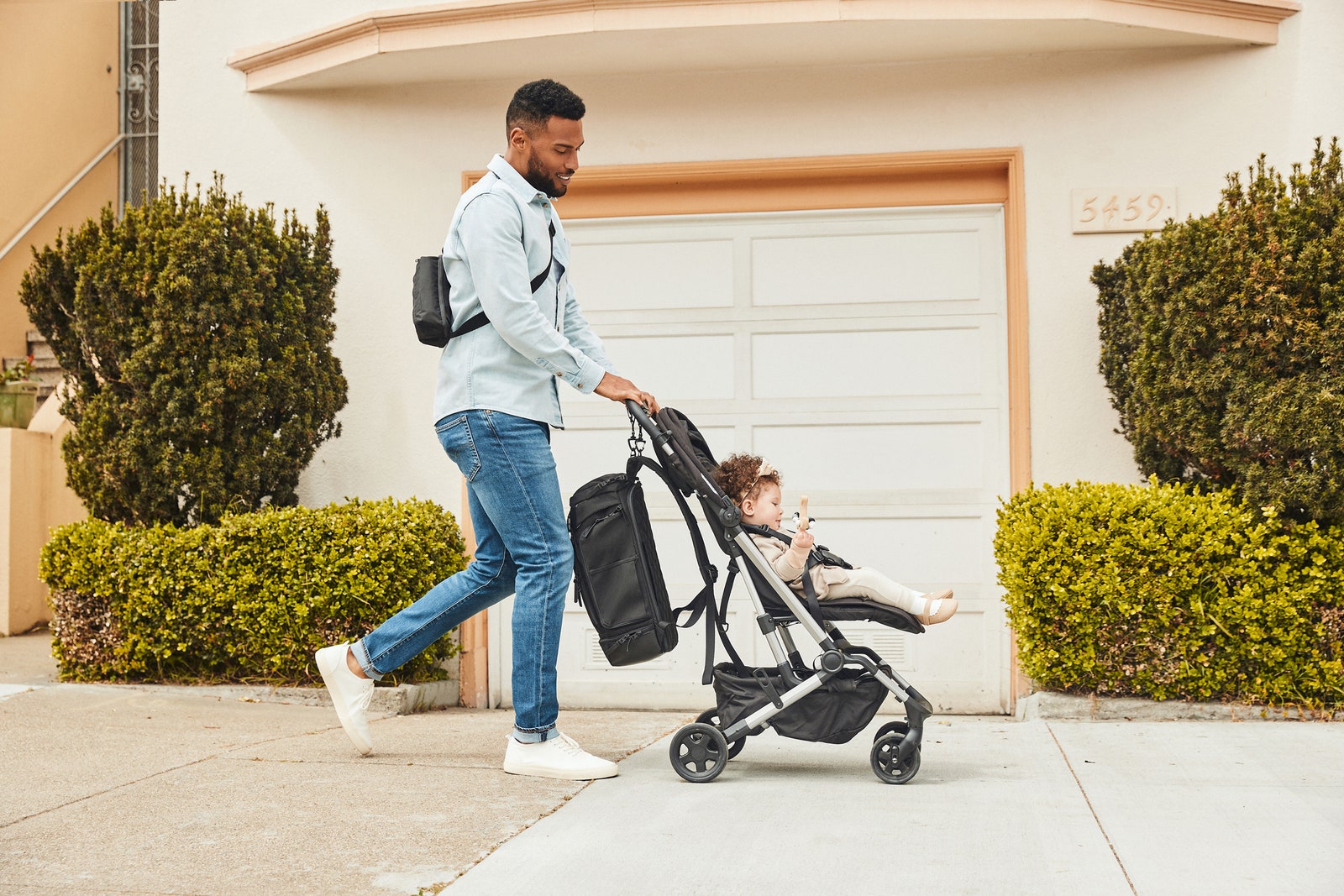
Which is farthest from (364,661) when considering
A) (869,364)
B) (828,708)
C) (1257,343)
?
(1257,343)

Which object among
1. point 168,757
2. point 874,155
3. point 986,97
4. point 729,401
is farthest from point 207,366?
point 986,97

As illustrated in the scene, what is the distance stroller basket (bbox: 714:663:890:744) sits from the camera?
12.1 feet

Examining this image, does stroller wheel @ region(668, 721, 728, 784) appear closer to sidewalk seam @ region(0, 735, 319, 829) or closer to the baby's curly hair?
the baby's curly hair

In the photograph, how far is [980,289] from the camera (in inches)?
237

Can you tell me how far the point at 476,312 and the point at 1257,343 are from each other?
2908 millimetres

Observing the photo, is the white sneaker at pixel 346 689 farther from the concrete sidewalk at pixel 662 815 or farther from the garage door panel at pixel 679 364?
the garage door panel at pixel 679 364

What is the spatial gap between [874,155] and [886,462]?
150 cm

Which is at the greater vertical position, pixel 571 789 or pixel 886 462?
pixel 886 462

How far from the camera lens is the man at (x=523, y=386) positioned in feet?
12.0

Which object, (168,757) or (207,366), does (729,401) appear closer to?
(207,366)

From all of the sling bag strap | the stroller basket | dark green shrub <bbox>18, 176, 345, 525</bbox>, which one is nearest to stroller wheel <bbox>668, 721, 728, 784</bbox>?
the stroller basket

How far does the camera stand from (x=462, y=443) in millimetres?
3715

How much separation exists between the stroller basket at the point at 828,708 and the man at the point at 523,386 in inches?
19.9

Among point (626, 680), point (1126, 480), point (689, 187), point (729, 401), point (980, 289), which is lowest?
point (626, 680)
